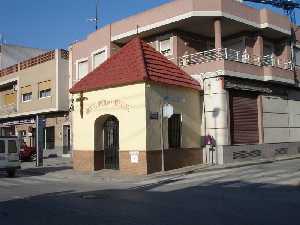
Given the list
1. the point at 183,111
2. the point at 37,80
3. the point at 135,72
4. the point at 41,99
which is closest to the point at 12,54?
the point at 37,80

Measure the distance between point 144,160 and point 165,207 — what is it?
8.20 metres

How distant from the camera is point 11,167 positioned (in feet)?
65.0

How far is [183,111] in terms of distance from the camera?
67.4ft

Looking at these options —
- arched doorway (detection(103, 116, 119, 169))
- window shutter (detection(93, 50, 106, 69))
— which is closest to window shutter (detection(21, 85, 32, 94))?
window shutter (detection(93, 50, 106, 69))

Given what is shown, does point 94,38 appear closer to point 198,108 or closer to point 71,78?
point 71,78

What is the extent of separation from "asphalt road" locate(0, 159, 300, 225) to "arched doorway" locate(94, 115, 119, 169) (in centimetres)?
316

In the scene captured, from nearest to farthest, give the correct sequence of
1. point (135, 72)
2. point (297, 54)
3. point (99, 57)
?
point (135, 72) → point (297, 54) → point (99, 57)

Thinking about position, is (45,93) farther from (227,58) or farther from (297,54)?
(297,54)

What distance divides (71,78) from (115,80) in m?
13.7

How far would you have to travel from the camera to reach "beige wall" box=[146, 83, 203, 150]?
18719 mm

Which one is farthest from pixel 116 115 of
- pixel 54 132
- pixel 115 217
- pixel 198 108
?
pixel 54 132

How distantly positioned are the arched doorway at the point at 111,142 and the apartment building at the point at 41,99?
534 inches

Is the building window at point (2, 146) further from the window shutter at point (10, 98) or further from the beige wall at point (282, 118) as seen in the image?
the window shutter at point (10, 98)

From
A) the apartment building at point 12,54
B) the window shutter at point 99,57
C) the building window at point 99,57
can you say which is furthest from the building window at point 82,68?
the apartment building at point 12,54
